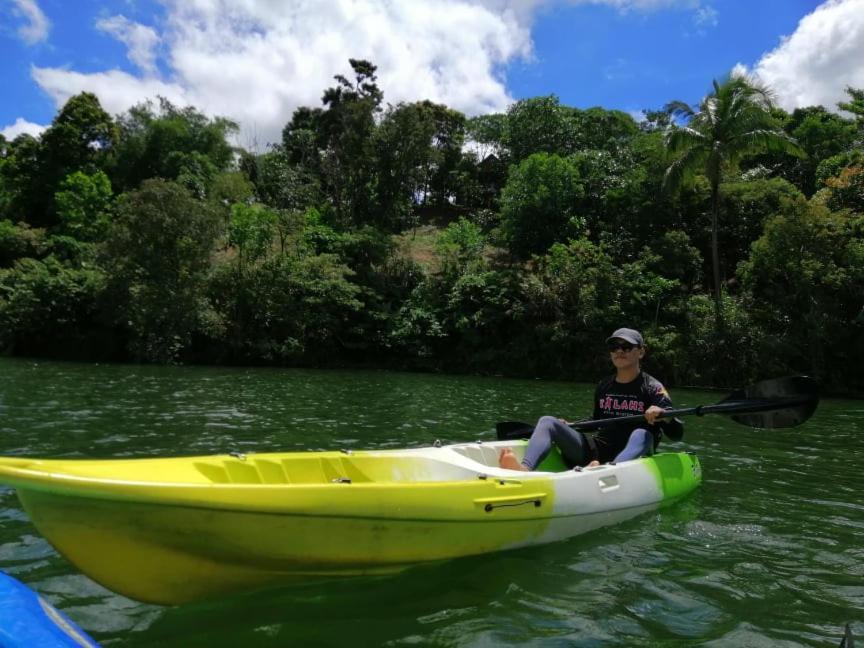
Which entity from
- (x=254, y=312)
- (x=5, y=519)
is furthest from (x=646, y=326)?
(x=5, y=519)

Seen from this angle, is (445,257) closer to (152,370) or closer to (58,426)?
(152,370)

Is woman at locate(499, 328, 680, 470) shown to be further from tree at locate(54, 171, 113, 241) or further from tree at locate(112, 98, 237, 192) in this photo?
tree at locate(112, 98, 237, 192)

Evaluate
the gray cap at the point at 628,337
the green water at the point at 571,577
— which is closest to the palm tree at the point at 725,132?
the green water at the point at 571,577

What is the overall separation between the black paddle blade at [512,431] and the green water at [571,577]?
1.56m

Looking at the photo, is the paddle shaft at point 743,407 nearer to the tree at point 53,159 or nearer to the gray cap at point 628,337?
the gray cap at point 628,337

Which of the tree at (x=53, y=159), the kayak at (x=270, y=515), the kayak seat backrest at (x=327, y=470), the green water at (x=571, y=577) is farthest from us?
the tree at (x=53, y=159)

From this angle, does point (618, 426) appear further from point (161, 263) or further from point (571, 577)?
point (161, 263)

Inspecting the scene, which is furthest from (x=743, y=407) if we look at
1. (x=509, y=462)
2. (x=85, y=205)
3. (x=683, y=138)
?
(x=85, y=205)

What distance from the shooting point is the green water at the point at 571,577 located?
3010mm

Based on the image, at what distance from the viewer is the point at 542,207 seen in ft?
87.4

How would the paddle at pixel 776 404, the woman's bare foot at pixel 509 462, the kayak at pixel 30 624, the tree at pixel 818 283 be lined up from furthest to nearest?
1. the tree at pixel 818 283
2. the paddle at pixel 776 404
3. the woman's bare foot at pixel 509 462
4. the kayak at pixel 30 624

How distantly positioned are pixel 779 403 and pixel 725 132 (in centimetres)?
1640

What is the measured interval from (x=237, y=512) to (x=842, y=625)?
3181 mm

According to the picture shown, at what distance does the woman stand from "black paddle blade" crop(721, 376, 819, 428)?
103cm
